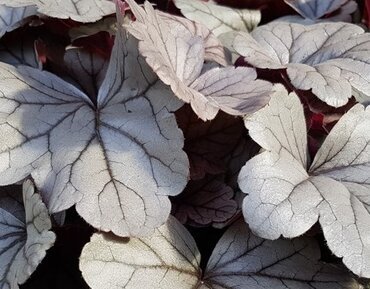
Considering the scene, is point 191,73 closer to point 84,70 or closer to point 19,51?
point 84,70

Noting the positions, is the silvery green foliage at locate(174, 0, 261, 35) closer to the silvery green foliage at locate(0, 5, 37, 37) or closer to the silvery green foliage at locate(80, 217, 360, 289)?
the silvery green foliage at locate(0, 5, 37, 37)

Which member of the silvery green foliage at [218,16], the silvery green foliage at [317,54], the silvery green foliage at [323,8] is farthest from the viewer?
the silvery green foliage at [323,8]

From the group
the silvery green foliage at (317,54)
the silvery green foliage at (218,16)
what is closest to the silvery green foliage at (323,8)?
the silvery green foliage at (218,16)

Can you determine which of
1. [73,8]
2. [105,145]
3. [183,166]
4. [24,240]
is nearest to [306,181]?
[183,166]

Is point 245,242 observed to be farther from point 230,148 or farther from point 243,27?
point 243,27

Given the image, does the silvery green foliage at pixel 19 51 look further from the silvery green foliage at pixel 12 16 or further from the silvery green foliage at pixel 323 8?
the silvery green foliage at pixel 323 8

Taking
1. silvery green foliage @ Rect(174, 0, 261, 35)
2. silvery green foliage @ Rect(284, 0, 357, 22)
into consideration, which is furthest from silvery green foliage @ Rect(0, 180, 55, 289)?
silvery green foliage @ Rect(284, 0, 357, 22)
